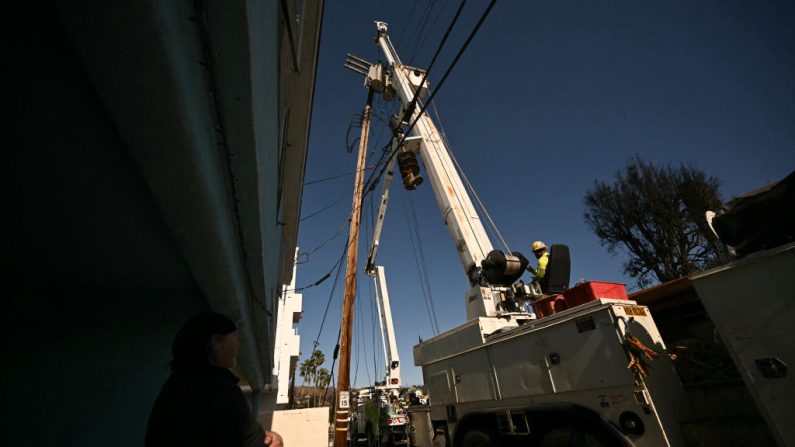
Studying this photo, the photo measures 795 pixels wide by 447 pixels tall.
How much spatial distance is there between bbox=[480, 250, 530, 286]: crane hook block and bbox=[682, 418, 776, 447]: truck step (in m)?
3.01

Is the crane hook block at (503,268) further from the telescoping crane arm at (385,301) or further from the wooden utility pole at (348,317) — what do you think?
the telescoping crane arm at (385,301)

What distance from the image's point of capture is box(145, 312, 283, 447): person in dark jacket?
1296 mm

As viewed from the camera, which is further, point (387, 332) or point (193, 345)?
point (387, 332)

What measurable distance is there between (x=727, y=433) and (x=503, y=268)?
3.24 meters

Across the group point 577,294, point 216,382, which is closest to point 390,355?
point 577,294

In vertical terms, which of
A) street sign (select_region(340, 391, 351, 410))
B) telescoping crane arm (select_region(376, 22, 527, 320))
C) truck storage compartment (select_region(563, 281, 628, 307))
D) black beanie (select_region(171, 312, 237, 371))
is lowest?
street sign (select_region(340, 391, 351, 410))

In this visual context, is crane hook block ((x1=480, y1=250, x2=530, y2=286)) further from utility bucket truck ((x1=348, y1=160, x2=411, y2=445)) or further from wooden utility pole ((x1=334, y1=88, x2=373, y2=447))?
utility bucket truck ((x1=348, y1=160, x2=411, y2=445))

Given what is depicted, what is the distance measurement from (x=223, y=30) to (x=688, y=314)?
584 centimetres

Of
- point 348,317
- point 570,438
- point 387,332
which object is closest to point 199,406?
point 570,438

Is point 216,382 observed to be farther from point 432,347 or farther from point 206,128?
point 432,347

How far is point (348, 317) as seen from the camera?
7012mm

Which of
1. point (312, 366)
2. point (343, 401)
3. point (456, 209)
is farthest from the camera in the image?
point (312, 366)

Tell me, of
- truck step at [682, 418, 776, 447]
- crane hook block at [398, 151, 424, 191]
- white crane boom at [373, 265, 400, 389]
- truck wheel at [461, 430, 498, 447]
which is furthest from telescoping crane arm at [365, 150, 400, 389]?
truck step at [682, 418, 776, 447]

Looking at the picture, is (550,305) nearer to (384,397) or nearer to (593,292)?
(593,292)
